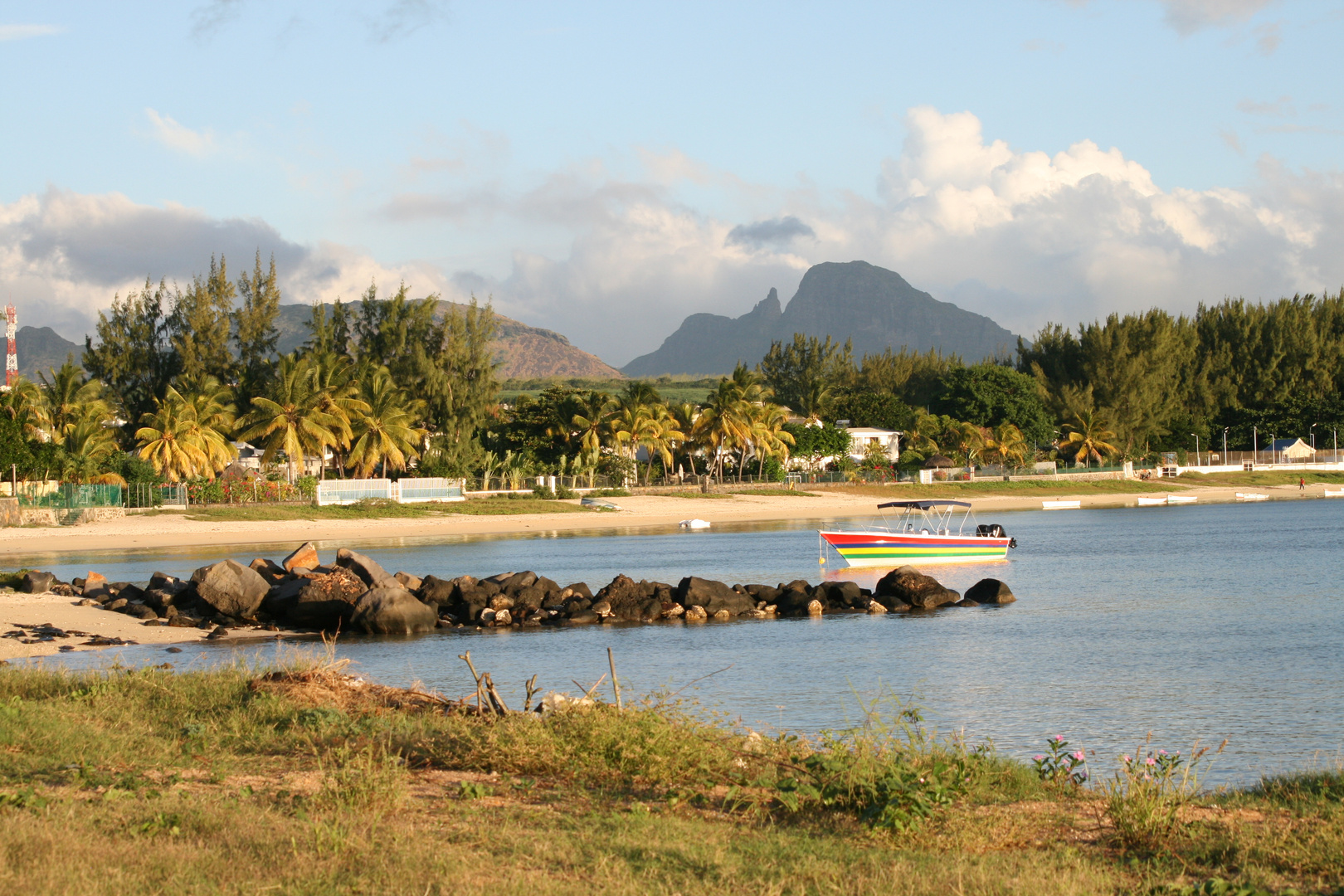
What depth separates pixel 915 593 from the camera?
28.8m

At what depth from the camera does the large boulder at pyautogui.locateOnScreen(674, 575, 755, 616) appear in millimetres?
26484

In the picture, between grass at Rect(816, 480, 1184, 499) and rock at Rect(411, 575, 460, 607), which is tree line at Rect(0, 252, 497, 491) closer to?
grass at Rect(816, 480, 1184, 499)

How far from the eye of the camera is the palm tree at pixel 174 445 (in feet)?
198

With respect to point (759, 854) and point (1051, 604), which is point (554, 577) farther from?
point (759, 854)

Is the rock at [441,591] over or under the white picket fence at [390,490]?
under

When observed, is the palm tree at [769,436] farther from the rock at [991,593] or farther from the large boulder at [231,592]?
the large boulder at [231,592]

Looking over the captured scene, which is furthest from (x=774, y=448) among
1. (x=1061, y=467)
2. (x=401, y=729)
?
(x=401, y=729)

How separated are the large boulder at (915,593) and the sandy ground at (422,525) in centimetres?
2994

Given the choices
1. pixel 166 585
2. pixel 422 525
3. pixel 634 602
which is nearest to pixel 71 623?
pixel 166 585

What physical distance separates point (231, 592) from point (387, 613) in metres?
4.04

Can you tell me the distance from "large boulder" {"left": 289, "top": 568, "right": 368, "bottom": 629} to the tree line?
39.2 m

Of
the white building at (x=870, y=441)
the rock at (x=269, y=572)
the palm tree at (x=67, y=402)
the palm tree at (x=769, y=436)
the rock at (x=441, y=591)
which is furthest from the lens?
the white building at (x=870, y=441)

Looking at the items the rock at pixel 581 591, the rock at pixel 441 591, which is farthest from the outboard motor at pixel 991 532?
the rock at pixel 441 591

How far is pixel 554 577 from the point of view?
118 feet
